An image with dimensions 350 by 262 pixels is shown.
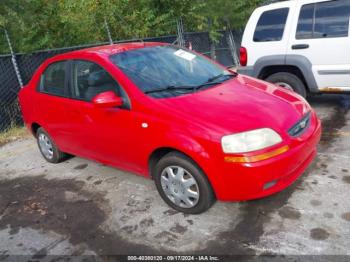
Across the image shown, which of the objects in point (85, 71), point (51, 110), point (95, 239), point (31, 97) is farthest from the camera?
point (31, 97)

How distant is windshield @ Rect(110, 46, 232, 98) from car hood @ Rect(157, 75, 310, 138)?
0.19 meters

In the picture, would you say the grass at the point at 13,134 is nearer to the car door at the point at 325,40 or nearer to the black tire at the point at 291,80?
the black tire at the point at 291,80

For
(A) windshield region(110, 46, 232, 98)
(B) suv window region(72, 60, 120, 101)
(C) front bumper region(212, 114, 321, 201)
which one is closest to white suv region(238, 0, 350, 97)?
(A) windshield region(110, 46, 232, 98)

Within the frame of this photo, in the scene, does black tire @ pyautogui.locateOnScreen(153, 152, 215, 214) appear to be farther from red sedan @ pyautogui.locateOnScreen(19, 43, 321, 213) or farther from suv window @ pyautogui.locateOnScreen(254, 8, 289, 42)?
suv window @ pyautogui.locateOnScreen(254, 8, 289, 42)

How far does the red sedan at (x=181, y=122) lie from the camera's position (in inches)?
120

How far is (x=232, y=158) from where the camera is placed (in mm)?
2988

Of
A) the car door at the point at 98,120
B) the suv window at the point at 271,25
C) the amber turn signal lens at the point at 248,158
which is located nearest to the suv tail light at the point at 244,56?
the suv window at the point at 271,25

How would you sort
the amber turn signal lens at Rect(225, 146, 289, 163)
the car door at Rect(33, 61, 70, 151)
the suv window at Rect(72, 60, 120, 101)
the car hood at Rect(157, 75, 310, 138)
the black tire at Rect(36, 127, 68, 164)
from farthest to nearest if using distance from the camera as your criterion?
the black tire at Rect(36, 127, 68, 164) → the car door at Rect(33, 61, 70, 151) → the suv window at Rect(72, 60, 120, 101) → the car hood at Rect(157, 75, 310, 138) → the amber turn signal lens at Rect(225, 146, 289, 163)

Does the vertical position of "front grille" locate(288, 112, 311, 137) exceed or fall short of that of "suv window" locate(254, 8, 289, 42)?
it falls short

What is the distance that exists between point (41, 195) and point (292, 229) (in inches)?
116

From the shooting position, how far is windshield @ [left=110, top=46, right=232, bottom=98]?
3680 millimetres

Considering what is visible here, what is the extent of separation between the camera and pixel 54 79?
469 centimetres

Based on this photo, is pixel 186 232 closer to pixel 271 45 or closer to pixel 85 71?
pixel 85 71

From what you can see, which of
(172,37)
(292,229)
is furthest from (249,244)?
(172,37)
